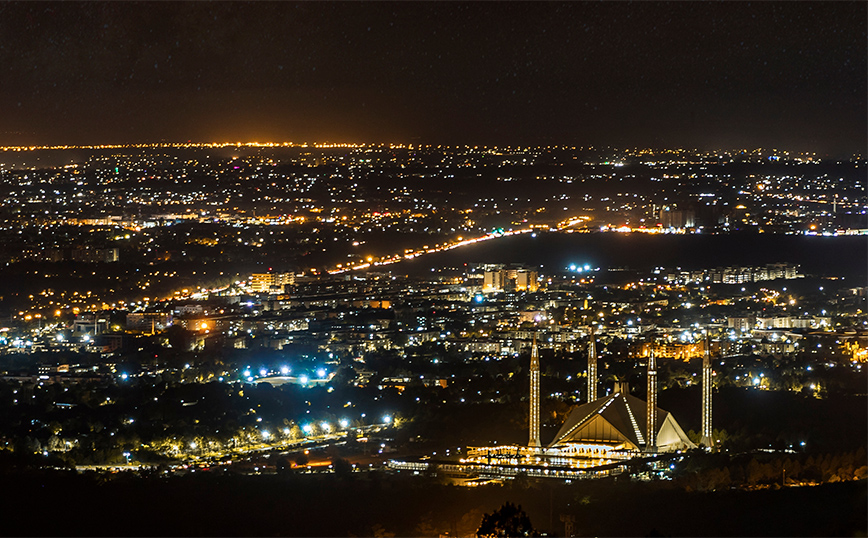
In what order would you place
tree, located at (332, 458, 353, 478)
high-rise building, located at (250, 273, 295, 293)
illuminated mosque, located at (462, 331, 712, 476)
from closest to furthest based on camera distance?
tree, located at (332, 458, 353, 478) → illuminated mosque, located at (462, 331, 712, 476) → high-rise building, located at (250, 273, 295, 293)

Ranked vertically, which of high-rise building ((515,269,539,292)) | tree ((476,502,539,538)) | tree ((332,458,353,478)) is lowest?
tree ((476,502,539,538))

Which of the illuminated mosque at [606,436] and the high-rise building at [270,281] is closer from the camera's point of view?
the illuminated mosque at [606,436]

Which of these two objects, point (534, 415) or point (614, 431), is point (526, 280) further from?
point (614, 431)

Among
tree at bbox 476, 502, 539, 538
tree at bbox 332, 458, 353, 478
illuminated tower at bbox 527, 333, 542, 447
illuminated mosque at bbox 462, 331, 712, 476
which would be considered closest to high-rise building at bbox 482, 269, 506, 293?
illuminated tower at bbox 527, 333, 542, 447

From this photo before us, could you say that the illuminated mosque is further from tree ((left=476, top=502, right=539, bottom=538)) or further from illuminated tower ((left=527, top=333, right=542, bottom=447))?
tree ((left=476, top=502, right=539, bottom=538))

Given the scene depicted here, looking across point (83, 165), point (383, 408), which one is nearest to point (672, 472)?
point (383, 408)

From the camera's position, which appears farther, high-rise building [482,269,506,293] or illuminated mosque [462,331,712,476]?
high-rise building [482,269,506,293]

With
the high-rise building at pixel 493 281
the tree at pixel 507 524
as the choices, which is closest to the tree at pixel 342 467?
the tree at pixel 507 524

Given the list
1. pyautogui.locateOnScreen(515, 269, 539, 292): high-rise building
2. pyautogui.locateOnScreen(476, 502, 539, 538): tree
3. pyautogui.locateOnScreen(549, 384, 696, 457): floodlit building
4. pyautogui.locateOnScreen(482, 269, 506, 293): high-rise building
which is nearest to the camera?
pyautogui.locateOnScreen(476, 502, 539, 538): tree

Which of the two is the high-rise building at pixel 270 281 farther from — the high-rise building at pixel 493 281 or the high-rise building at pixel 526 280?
the high-rise building at pixel 526 280
